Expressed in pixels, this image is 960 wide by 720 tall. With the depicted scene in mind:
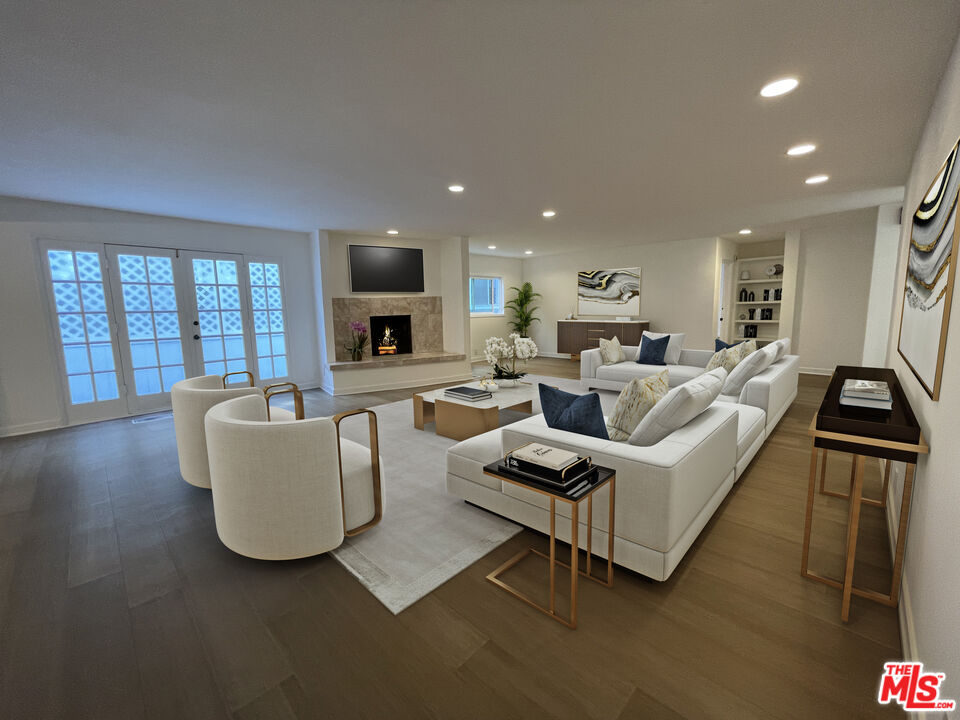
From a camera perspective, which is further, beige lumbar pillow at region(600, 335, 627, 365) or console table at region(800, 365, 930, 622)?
beige lumbar pillow at region(600, 335, 627, 365)

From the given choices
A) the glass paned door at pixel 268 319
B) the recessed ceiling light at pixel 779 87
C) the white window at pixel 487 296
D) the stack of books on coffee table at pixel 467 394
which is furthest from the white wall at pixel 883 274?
the glass paned door at pixel 268 319

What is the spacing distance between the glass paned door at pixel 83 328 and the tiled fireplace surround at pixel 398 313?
272 cm

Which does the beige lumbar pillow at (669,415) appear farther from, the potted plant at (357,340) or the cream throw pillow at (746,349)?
the potted plant at (357,340)

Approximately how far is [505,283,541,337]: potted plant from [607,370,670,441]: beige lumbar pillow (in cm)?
763

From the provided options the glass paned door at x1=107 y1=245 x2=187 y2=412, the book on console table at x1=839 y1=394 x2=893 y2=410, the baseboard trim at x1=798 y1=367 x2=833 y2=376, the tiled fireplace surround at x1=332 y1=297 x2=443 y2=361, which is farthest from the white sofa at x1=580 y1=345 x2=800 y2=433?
the glass paned door at x1=107 y1=245 x2=187 y2=412

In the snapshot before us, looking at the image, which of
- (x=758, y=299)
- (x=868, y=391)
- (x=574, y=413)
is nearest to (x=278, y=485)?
(x=574, y=413)

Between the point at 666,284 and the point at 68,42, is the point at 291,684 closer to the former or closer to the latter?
the point at 68,42

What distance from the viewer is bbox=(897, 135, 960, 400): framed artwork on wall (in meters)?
1.42

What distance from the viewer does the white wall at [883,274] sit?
4.50 meters

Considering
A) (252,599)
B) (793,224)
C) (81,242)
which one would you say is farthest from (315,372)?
(793,224)

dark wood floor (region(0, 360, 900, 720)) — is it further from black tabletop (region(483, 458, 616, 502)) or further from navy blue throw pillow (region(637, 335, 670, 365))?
navy blue throw pillow (region(637, 335, 670, 365))

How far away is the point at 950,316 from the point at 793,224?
5727 mm

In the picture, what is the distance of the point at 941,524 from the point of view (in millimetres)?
1231

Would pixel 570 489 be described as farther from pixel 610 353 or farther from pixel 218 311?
pixel 218 311
